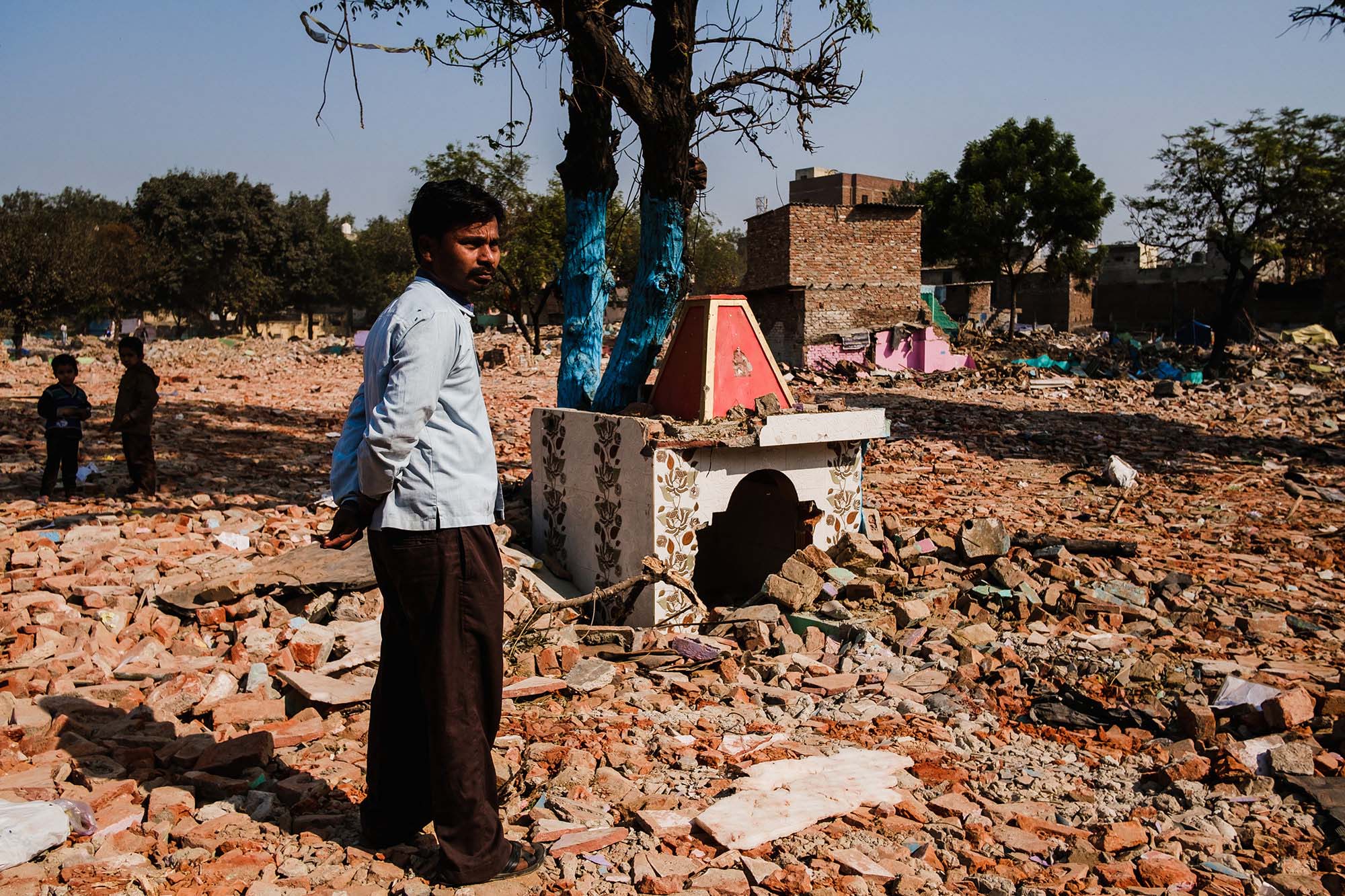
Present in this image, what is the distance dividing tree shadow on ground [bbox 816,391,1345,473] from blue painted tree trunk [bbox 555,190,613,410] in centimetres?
688

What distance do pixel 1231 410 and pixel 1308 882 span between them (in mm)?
17573

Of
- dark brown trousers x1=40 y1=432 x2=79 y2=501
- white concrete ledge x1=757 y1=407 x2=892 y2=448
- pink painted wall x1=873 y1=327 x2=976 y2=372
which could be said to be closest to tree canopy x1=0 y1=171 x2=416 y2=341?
pink painted wall x1=873 y1=327 x2=976 y2=372

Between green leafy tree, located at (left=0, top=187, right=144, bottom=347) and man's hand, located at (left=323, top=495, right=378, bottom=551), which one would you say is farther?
green leafy tree, located at (left=0, top=187, right=144, bottom=347)

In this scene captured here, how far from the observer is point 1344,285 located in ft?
105

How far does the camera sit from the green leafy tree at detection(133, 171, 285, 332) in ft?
137

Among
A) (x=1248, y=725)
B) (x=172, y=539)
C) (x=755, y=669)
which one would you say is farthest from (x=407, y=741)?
(x=172, y=539)

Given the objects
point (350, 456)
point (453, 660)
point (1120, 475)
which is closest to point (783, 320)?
point (1120, 475)

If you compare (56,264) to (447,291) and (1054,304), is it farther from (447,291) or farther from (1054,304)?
(1054,304)

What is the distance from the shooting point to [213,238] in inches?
1661

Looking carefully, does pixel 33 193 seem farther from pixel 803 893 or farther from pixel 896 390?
pixel 803 893

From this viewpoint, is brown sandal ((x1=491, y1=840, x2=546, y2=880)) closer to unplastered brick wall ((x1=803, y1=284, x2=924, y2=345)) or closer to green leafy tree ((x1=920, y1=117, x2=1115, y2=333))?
unplastered brick wall ((x1=803, y1=284, x2=924, y2=345))

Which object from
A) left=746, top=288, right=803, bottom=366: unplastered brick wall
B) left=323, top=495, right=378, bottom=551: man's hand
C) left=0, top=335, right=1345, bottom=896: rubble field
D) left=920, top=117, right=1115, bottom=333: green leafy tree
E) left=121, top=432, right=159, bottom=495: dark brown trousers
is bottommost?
left=0, top=335, right=1345, bottom=896: rubble field

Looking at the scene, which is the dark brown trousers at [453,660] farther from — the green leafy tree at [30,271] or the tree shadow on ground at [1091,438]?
the green leafy tree at [30,271]

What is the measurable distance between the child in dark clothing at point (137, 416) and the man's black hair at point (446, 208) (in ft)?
19.8
